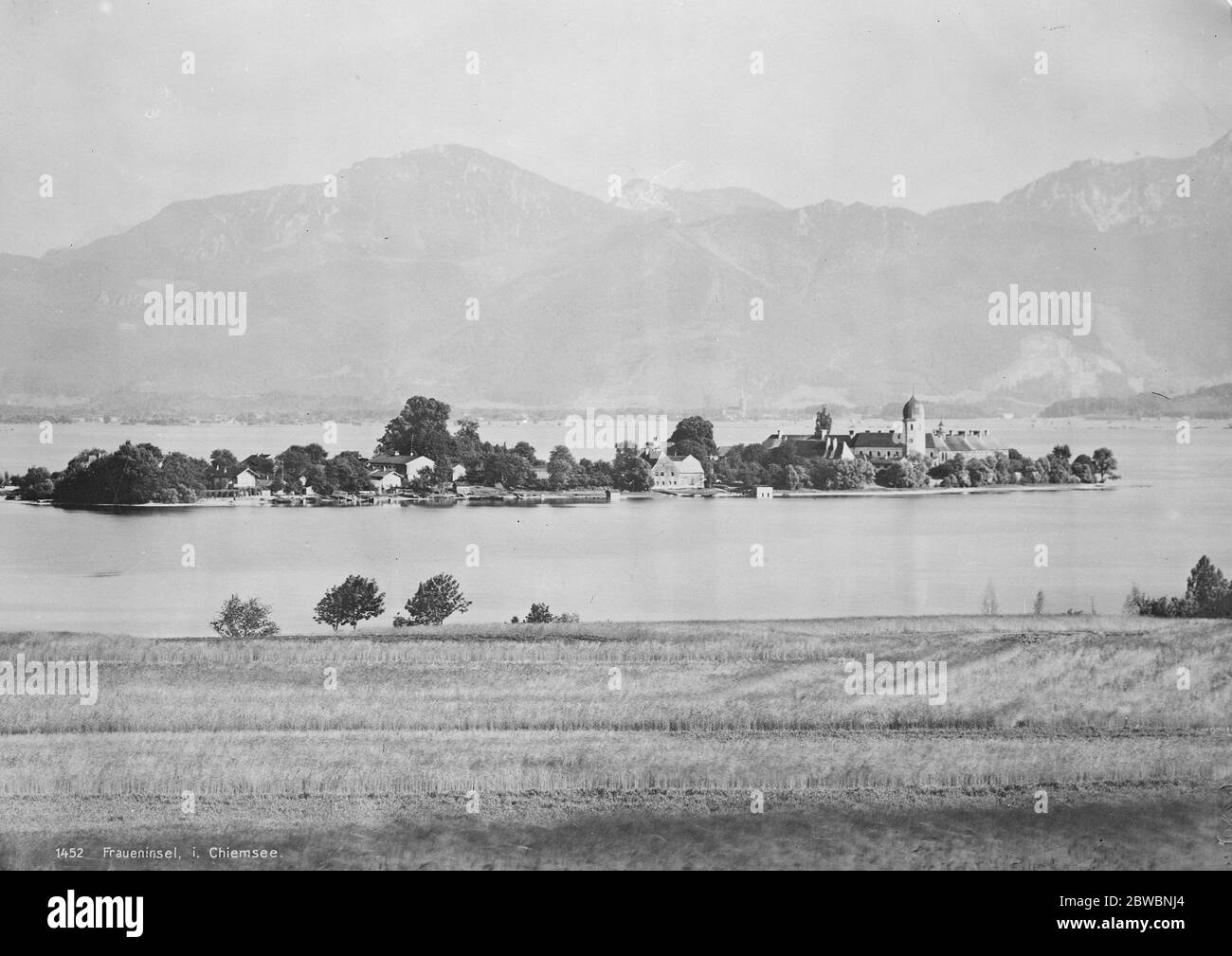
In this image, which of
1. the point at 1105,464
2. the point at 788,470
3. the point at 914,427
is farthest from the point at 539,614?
the point at 1105,464

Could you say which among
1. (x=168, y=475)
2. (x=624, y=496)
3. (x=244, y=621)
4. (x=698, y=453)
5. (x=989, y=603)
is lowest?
(x=244, y=621)

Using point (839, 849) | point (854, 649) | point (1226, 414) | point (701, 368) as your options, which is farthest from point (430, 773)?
point (1226, 414)

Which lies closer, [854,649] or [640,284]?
[854,649]

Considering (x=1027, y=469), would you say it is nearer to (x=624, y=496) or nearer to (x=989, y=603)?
(x=989, y=603)

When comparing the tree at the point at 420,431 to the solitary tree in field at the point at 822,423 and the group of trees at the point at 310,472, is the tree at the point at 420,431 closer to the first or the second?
the group of trees at the point at 310,472
